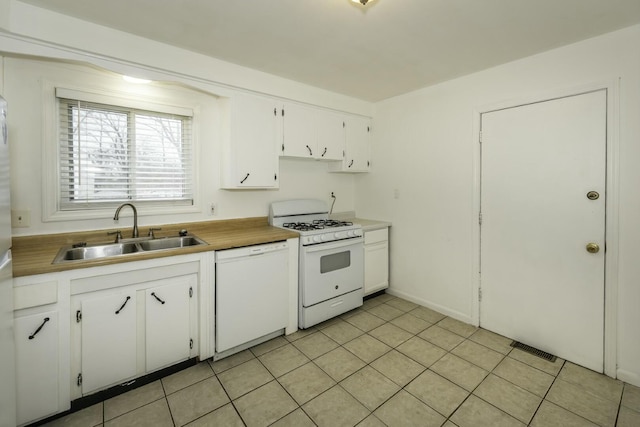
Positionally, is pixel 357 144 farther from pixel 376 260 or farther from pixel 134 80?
pixel 134 80

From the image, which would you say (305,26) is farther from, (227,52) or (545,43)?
(545,43)

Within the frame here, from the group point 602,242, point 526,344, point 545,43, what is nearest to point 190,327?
point 526,344

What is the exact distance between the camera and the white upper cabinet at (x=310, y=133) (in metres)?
3.00

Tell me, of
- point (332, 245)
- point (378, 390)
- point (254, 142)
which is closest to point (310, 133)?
point (254, 142)

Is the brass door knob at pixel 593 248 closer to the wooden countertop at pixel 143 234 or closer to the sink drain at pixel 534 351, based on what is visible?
the sink drain at pixel 534 351

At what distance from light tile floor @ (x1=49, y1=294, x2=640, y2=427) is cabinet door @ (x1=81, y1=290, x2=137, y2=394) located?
18 cm

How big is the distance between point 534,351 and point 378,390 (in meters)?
1.47

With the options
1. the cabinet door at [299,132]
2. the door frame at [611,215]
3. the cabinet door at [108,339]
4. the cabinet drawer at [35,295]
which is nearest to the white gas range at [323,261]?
the cabinet door at [299,132]

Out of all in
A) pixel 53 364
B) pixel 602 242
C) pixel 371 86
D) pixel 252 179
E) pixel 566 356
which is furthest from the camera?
pixel 371 86

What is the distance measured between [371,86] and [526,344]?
2.87m

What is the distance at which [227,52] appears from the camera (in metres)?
2.38

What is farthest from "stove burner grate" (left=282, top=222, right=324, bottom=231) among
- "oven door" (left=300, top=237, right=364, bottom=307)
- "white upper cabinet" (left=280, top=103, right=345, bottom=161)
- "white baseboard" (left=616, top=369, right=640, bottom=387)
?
"white baseboard" (left=616, top=369, right=640, bottom=387)

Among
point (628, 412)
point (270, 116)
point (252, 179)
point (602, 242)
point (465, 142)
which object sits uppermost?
point (270, 116)

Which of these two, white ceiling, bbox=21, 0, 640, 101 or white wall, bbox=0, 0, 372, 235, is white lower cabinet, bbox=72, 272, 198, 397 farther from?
white ceiling, bbox=21, 0, 640, 101
